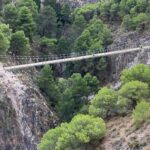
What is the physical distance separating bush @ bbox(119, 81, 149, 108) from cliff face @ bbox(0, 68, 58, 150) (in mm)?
13508

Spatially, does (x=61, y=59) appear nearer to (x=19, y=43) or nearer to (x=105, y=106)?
(x=19, y=43)

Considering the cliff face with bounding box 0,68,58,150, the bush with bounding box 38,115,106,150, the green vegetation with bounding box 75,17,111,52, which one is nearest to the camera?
the bush with bounding box 38,115,106,150

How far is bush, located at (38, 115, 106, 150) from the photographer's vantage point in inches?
2023

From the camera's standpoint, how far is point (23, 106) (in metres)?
67.6

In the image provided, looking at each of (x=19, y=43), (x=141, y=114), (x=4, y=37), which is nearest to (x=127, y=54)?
(x=19, y=43)

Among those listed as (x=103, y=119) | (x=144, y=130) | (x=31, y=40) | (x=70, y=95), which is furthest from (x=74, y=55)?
(x=144, y=130)

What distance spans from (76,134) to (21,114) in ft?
55.1

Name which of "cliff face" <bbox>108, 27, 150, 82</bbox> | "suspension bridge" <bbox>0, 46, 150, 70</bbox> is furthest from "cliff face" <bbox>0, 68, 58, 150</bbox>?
"cliff face" <bbox>108, 27, 150, 82</bbox>

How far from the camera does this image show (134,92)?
56406 millimetres

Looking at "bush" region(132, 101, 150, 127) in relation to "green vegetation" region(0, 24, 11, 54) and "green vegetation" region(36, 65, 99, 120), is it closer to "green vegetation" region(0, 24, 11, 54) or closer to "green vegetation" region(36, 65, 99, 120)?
"green vegetation" region(36, 65, 99, 120)

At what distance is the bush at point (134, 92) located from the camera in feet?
185

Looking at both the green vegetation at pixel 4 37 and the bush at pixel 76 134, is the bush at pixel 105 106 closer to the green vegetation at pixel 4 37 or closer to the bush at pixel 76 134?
the bush at pixel 76 134

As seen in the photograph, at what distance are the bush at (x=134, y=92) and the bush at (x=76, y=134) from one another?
415 centimetres

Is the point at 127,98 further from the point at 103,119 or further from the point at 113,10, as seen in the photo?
the point at 113,10
